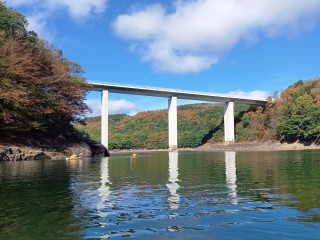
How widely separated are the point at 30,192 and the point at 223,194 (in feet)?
27.6

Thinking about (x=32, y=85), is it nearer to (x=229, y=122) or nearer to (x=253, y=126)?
(x=229, y=122)

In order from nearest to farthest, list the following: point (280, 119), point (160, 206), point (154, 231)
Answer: point (154, 231) < point (160, 206) < point (280, 119)

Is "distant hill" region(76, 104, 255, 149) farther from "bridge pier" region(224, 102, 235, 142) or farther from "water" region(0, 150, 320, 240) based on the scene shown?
"water" region(0, 150, 320, 240)

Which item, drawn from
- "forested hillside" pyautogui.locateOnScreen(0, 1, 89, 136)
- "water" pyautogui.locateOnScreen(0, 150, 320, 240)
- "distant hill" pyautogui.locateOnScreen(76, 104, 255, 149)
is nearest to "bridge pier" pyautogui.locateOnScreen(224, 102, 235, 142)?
"distant hill" pyautogui.locateOnScreen(76, 104, 255, 149)

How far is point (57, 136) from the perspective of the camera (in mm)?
53188

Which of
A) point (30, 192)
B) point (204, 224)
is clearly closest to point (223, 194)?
point (204, 224)

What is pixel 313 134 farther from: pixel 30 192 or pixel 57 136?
pixel 30 192

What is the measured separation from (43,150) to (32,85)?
32.5 feet

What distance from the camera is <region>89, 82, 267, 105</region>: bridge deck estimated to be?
9475 centimetres

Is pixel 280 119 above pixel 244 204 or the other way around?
above

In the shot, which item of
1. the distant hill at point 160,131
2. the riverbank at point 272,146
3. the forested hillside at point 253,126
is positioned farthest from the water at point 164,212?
the distant hill at point 160,131

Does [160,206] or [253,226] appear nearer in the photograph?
[253,226]

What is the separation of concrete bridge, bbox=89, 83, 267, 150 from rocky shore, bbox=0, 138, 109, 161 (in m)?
37.4

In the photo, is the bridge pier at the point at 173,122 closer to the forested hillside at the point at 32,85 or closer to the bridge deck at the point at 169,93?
the bridge deck at the point at 169,93
